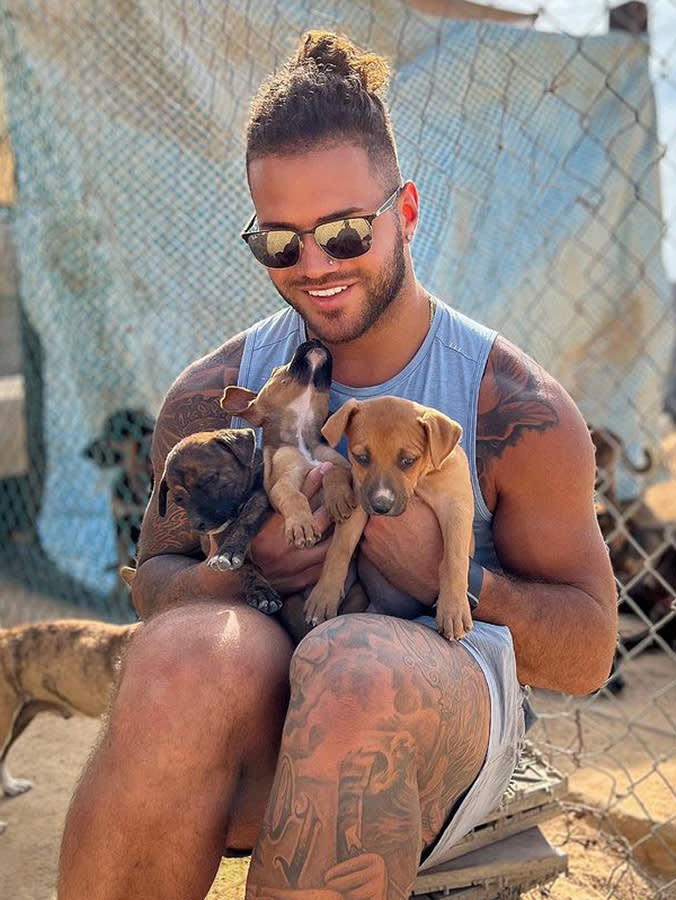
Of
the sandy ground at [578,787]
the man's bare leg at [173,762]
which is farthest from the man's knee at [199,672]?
the sandy ground at [578,787]

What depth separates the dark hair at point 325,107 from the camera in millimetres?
2660

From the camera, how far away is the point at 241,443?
280 centimetres

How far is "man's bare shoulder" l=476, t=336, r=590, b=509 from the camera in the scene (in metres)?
2.67

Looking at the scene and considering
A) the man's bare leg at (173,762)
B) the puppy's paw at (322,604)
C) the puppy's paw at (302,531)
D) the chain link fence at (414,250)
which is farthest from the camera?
the chain link fence at (414,250)

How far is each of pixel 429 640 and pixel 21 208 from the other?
447 centimetres

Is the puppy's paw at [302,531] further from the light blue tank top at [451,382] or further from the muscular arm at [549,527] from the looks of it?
the muscular arm at [549,527]

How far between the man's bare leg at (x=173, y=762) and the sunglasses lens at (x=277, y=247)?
3.00 feet

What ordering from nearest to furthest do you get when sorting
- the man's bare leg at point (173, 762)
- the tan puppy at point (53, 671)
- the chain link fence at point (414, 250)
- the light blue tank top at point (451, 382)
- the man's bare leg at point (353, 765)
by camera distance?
the man's bare leg at point (353, 765), the man's bare leg at point (173, 762), the light blue tank top at point (451, 382), the tan puppy at point (53, 671), the chain link fence at point (414, 250)

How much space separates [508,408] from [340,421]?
18.3 inches

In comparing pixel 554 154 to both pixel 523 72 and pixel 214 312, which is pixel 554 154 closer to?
pixel 523 72

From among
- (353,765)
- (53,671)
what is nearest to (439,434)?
(353,765)

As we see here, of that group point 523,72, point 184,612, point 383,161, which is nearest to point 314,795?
point 184,612

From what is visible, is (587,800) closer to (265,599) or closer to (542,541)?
(542,541)

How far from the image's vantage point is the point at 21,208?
594cm
